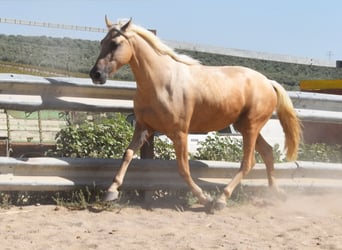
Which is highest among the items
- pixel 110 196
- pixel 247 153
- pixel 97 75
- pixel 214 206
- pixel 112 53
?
pixel 112 53

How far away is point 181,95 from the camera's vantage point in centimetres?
627

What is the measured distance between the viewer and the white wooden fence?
6047 mm

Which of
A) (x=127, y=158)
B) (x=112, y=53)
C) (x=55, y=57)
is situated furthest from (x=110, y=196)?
(x=55, y=57)

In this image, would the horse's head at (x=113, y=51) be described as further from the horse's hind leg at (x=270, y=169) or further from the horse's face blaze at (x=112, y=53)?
the horse's hind leg at (x=270, y=169)

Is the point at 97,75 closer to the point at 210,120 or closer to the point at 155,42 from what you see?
the point at 155,42

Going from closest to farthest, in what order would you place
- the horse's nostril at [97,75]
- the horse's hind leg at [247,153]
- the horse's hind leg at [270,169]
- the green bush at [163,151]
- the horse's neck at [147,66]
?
the horse's nostril at [97,75] → the horse's neck at [147,66] → the horse's hind leg at [247,153] → the horse's hind leg at [270,169] → the green bush at [163,151]

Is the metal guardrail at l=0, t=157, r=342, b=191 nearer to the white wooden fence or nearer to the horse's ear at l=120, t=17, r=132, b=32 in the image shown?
the white wooden fence

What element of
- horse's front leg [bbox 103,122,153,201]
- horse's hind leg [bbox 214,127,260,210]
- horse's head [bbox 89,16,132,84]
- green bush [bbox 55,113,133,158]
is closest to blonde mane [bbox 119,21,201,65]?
horse's head [bbox 89,16,132,84]

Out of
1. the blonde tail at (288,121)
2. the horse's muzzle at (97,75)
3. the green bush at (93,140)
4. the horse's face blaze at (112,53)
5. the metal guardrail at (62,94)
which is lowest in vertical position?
the green bush at (93,140)

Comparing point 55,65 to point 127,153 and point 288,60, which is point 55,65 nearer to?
point 288,60

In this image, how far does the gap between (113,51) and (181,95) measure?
841 mm

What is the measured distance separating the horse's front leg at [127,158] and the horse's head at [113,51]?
731 millimetres

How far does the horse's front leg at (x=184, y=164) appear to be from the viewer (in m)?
6.28

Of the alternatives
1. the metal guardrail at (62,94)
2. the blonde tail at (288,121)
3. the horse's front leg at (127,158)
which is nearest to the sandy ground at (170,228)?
the horse's front leg at (127,158)
